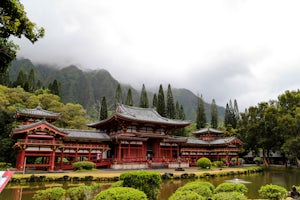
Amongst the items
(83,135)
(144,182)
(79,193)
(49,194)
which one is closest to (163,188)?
(144,182)

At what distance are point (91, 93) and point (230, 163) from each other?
93.3 m

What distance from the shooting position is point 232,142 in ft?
130

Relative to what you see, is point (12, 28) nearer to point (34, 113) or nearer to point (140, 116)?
point (34, 113)

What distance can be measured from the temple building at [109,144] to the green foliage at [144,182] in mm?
16438

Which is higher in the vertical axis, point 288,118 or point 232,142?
point 288,118

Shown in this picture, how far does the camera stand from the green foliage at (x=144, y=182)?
991 centimetres

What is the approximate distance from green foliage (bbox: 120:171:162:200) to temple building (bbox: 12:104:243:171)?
53.9 ft

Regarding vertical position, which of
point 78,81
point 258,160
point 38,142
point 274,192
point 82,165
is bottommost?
point 258,160

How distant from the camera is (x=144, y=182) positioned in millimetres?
9945

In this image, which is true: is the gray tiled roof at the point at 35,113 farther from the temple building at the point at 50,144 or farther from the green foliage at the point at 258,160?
the green foliage at the point at 258,160

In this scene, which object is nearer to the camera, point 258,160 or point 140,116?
point 140,116

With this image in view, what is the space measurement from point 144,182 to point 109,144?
73.6 feet

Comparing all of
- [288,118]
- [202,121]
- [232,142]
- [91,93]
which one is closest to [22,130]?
[232,142]

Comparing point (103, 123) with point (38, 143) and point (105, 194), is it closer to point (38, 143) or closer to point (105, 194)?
point (38, 143)
